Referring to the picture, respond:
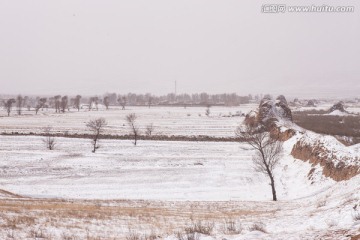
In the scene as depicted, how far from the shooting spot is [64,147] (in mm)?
59844

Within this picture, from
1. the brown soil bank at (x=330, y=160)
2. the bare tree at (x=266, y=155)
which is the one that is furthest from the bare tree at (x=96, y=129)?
the brown soil bank at (x=330, y=160)

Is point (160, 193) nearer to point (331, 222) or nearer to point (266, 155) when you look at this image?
point (266, 155)

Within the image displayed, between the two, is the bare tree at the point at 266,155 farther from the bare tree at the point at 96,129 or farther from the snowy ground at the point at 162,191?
the bare tree at the point at 96,129

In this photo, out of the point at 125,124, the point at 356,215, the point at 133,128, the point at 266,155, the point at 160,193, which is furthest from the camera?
the point at 125,124

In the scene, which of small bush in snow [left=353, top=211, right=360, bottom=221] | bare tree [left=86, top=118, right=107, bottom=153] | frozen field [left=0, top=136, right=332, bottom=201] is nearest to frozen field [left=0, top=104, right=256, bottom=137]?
bare tree [left=86, top=118, right=107, bottom=153]

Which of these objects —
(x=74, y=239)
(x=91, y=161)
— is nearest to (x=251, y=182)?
(x=91, y=161)

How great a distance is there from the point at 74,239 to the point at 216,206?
14348mm

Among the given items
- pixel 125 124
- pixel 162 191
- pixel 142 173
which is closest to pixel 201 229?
pixel 162 191

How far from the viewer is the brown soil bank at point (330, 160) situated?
29.2 meters

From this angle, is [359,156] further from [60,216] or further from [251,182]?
[60,216]

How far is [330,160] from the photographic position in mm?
33875

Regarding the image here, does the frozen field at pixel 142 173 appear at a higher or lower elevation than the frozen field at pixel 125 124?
lower

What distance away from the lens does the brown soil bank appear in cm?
2922

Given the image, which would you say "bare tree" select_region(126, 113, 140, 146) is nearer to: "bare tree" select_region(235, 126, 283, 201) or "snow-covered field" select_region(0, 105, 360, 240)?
"snow-covered field" select_region(0, 105, 360, 240)
